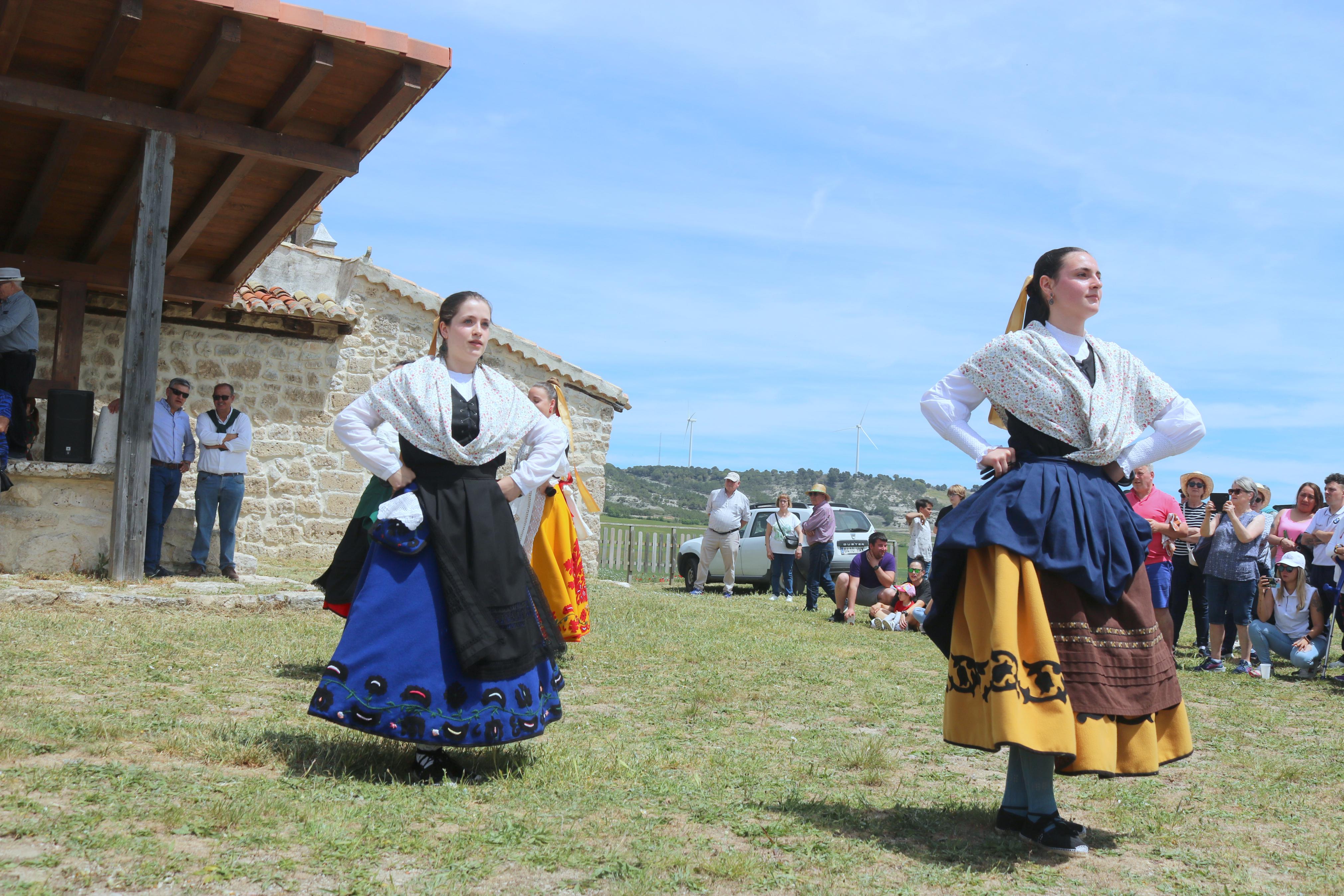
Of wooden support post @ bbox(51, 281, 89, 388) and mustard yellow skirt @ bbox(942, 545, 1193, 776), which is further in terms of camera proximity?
wooden support post @ bbox(51, 281, 89, 388)

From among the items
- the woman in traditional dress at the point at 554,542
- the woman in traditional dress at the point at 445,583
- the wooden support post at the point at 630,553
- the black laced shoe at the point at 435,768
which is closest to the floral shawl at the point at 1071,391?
the woman in traditional dress at the point at 445,583

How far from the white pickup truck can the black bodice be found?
1334cm

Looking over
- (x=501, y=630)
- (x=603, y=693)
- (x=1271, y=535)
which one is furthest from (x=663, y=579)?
(x=501, y=630)

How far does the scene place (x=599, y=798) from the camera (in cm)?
379

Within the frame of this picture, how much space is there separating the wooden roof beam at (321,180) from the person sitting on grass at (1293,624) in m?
8.13

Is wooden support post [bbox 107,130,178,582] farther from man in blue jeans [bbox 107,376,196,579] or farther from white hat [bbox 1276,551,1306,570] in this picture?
white hat [bbox 1276,551,1306,570]

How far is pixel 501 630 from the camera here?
4008 millimetres

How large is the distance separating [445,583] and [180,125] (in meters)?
6.83

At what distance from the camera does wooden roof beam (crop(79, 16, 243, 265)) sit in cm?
813

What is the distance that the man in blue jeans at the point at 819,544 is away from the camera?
14.1 metres

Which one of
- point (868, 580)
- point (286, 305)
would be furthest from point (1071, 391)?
point (286, 305)

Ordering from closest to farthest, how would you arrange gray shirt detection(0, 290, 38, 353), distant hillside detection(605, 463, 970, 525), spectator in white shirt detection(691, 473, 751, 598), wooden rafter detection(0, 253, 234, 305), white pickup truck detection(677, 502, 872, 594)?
1. gray shirt detection(0, 290, 38, 353)
2. wooden rafter detection(0, 253, 234, 305)
3. spectator in white shirt detection(691, 473, 751, 598)
4. white pickup truck detection(677, 502, 872, 594)
5. distant hillside detection(605, 463, 970, 525)

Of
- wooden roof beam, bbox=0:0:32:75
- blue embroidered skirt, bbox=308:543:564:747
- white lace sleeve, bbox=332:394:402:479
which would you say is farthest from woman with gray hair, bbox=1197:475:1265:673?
wooden roof beam, bbox=0:0:32:75

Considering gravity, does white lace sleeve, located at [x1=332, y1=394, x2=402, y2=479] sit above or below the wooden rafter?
below
